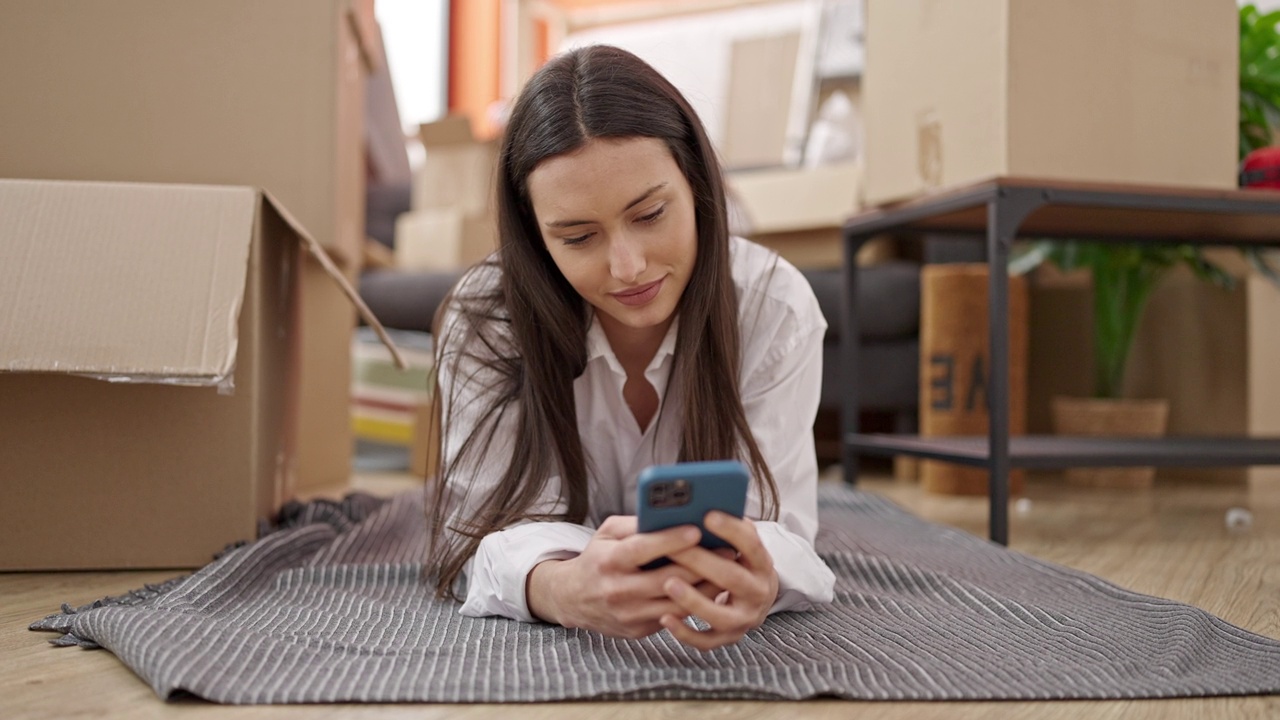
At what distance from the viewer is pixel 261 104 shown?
133 centimetres

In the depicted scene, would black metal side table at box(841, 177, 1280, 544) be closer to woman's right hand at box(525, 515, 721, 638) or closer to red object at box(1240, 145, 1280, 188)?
red object at box(1240, 145, 1280, 188)

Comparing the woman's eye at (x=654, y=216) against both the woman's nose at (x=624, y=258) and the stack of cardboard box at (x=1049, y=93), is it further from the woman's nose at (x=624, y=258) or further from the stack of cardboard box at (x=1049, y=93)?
the stack of cardboard box at (x=1049, y=93)

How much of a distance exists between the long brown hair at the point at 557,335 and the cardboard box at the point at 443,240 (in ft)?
5.08

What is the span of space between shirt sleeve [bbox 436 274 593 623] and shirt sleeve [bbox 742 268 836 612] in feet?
0.60

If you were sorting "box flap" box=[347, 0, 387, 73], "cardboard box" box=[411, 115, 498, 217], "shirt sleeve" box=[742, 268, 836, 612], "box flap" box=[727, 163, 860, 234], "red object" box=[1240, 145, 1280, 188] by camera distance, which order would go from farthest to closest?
1. "cardboard box" box=[411, 115, 498, 217]
2. "box flap" box=[727, 163, 860, 234]
3. "box flap" box=[347, 0, 387, 73]
4. "red object" box=[1240, 145, 1280, 188]
5. "shirt sleeve" box=[742, 268, 836, 612]

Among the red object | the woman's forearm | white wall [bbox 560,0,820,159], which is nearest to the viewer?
the woman's forearm

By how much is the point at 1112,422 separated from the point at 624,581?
64.8 inches

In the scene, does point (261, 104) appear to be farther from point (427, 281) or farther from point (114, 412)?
point (427, 281)

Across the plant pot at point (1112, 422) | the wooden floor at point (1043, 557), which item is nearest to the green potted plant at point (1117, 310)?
the plant pot at point (1112, 422)

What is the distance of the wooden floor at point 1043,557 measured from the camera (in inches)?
26.0

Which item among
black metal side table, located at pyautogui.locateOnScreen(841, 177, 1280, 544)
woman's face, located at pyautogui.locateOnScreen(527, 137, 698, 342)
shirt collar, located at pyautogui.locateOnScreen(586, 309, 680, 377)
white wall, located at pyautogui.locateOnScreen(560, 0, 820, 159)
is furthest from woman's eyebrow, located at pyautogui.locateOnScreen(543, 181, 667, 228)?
white wall, located at pyautogui.locateOnScreen(560, 0, 820, 159)

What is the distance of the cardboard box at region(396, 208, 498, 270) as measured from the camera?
8.46 ft

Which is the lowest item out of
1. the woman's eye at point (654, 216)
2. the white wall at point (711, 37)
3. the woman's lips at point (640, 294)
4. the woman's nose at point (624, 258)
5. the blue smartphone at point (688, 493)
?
the blue smartphone at point (688, 493)

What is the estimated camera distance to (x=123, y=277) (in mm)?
1032
